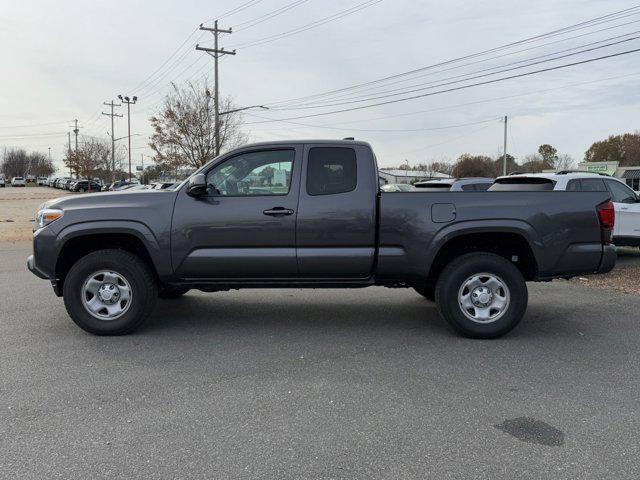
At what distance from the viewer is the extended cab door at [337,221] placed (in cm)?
521

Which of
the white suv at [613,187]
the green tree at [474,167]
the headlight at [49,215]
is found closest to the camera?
the headlight at [49,215]

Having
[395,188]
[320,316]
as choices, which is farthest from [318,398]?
[395,188]

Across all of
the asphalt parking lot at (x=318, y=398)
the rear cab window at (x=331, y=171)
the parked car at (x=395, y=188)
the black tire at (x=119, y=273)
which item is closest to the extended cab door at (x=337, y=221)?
the rear cab window at (x=331, y=171)

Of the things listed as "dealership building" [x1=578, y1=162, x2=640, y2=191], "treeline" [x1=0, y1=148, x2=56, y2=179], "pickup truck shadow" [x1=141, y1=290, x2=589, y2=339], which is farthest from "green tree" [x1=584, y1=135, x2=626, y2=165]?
"treeline" [x1=0, y1=148, x2=56, y2=179]

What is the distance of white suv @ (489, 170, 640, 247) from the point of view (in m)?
9.81

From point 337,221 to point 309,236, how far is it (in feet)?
1.05

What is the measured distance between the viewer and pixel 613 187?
10461mm

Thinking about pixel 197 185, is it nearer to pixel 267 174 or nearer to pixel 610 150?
pixel 267 174

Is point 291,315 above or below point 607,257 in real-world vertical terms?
below

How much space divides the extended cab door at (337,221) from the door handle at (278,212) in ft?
0.40

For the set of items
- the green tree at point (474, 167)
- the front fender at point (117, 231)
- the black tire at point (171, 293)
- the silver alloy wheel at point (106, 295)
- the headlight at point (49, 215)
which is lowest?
the black tire at point (171, 293)

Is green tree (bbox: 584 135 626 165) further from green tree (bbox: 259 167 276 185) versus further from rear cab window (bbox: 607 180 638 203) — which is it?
green tree (bbox: 259 167 276 185)

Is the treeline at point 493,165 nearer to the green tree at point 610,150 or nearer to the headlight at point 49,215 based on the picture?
the green tree at point 610,150

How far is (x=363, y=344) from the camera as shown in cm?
513
